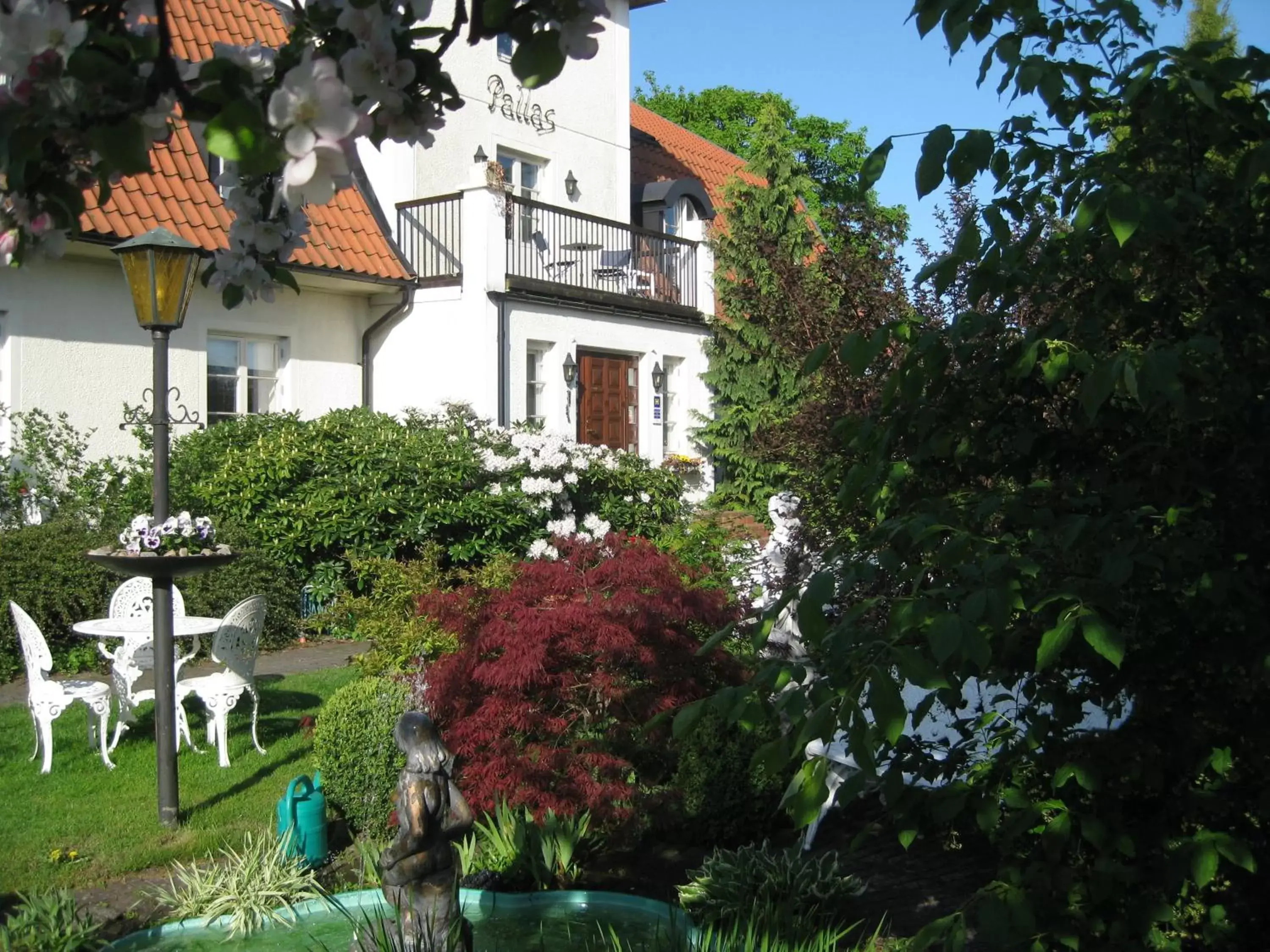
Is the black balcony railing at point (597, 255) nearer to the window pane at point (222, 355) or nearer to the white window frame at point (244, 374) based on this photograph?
the white window frame at point (244, 374)

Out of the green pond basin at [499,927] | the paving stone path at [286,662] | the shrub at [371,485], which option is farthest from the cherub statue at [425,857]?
the shrub at [371,485]

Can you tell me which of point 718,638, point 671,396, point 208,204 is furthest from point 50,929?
point 671,396

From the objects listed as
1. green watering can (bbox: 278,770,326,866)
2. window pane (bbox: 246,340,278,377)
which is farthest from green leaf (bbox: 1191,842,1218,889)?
window pane (bbox: 246,340,278,377)

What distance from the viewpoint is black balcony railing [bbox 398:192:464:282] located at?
51.4 ft

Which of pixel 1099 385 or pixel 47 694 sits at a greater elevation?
pixel 1099 385

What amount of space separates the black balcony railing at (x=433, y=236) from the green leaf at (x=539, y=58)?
46.2 feet

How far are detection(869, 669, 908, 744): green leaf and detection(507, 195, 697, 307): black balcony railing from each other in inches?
561

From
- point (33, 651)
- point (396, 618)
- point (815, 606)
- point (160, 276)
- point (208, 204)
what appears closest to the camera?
point (815, 606)

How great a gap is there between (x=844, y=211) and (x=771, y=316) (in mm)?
910

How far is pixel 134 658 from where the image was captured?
827 centimetres

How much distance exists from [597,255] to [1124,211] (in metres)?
15.9

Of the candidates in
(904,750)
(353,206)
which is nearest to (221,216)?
(353,206)

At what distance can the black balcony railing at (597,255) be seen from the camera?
16.4 meters

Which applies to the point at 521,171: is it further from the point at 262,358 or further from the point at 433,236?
the point at 262,358
